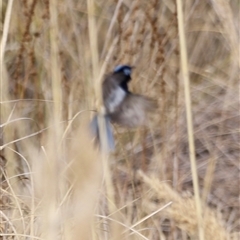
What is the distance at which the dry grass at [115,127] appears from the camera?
3.39 feet

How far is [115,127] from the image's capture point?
140 centimetres

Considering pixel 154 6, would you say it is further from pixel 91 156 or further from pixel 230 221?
pixel 230 221

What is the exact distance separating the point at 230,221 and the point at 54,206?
125 cm

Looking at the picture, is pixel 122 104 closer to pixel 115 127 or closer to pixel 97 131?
pixel 97 131

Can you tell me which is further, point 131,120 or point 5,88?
point 5,88

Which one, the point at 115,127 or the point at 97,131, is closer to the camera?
the point at 97,131

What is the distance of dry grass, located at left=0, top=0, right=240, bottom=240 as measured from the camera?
103cm

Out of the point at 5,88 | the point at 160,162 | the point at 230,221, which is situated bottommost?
the point at 230,221

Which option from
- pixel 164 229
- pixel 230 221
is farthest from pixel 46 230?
pixel 230 221

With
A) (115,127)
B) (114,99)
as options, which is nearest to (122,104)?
(114,99)

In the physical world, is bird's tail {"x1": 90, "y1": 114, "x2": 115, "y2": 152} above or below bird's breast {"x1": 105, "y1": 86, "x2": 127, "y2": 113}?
below

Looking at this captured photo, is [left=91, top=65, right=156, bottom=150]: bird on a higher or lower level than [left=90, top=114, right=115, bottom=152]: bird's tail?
higher

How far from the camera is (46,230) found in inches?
40.0

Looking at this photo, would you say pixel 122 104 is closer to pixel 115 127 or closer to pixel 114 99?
pixel 114 99
